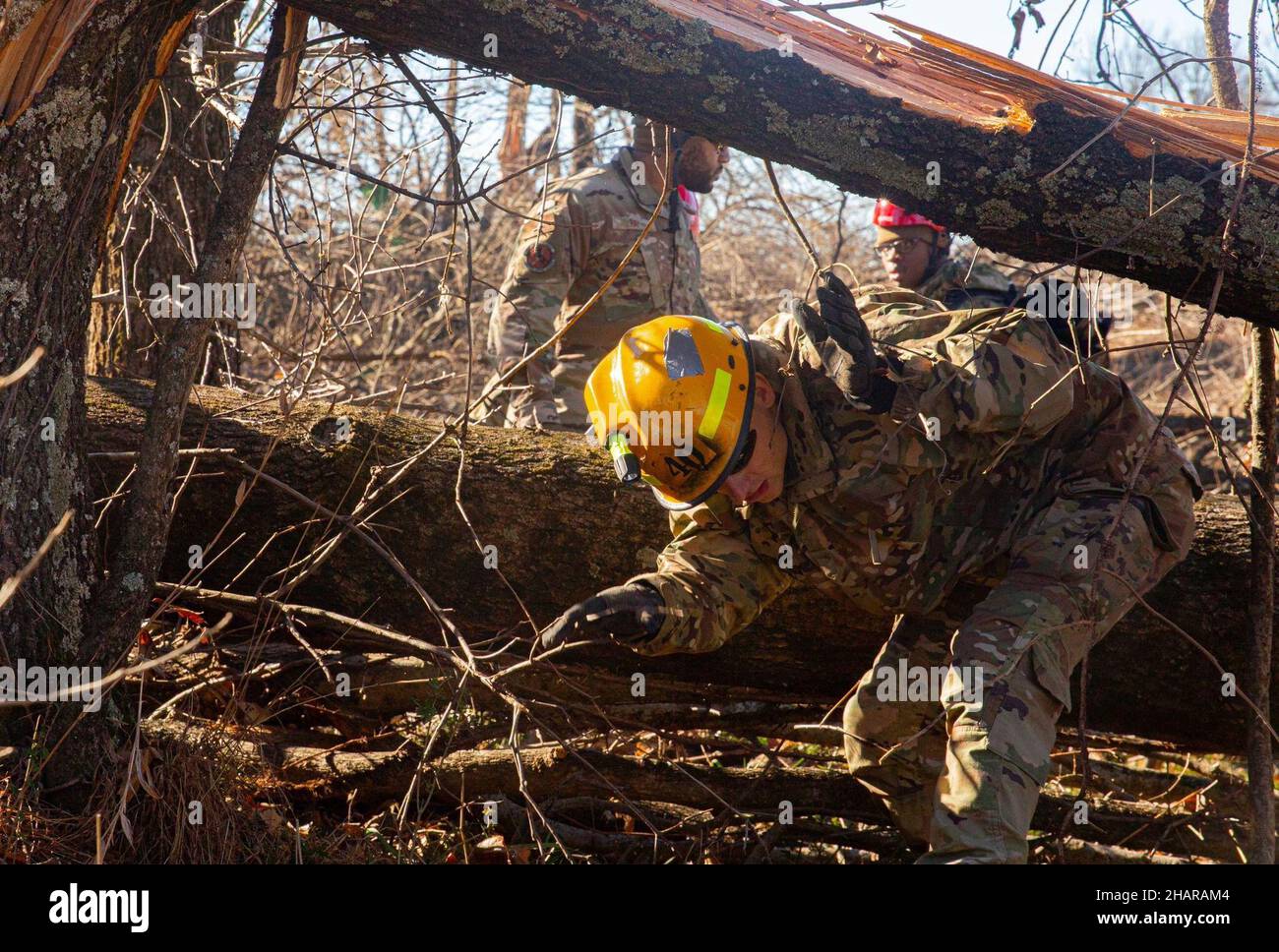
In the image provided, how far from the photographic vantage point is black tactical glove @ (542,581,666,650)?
2928 mm

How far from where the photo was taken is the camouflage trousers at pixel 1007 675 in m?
2.65

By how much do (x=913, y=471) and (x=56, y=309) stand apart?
7.48ft

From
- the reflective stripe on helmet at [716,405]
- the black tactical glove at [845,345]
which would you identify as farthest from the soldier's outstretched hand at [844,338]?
the reflective stripe on helmet at [716,405]

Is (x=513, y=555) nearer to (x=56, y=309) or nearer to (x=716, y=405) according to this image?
(x=716, y=405)

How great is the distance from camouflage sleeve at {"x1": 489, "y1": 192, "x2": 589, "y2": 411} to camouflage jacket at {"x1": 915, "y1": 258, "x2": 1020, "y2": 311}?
169 centimetres

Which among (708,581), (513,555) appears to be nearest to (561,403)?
(513,555)

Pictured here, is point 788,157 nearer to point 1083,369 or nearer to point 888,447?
point 888,447

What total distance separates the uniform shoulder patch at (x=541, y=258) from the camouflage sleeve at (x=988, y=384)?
275cm

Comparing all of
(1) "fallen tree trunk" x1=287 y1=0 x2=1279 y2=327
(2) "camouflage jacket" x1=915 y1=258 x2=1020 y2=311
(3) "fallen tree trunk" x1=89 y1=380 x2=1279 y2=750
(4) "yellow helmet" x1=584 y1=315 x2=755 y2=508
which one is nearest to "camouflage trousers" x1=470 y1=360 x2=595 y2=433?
(2) "camouflage jacket" x1=915 y1=258 x2=1020 y2=311

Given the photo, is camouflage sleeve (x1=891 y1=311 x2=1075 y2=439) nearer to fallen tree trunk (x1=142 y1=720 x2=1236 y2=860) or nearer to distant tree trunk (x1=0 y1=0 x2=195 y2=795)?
fallen tree trunk (x1=142 y1=720 x2=1236 y2=860)

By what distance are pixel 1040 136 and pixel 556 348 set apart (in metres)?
3.27

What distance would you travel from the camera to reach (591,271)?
568cm

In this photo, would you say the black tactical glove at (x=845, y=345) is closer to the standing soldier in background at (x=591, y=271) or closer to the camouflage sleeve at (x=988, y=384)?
the camouflage sleeve at (x=988, y=384)
